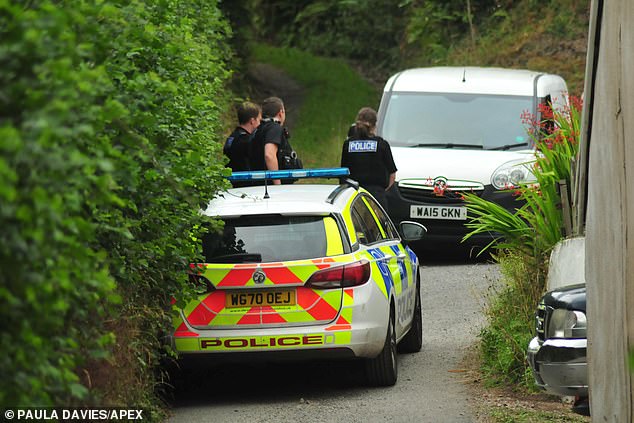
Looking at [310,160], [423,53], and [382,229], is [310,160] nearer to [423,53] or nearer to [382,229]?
[423,53]

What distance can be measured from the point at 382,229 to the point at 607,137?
418 centimetres

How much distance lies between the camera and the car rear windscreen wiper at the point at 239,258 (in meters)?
8.83

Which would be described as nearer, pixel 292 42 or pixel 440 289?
pixel 440 289

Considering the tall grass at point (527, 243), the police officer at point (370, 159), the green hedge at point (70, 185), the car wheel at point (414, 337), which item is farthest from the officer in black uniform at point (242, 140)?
the green hedge at point (70, 185)

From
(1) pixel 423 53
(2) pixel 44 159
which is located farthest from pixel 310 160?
(2) pixel 44 159

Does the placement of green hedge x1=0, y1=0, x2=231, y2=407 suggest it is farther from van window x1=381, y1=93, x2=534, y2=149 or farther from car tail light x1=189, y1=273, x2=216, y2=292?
van window x1=381, y1=93, x2=534, y2=149

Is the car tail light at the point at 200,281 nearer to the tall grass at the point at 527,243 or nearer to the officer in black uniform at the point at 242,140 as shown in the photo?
the tall grass at the point at 527,243

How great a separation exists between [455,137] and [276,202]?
787cm

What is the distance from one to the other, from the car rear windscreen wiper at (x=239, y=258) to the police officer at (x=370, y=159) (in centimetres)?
592

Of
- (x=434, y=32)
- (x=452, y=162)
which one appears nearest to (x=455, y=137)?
(x=452, y=162)

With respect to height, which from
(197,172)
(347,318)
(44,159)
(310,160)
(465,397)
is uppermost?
(44,159)

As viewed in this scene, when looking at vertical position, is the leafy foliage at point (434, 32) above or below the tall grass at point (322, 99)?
above

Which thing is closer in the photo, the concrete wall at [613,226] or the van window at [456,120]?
the concrete wall at [613,226]

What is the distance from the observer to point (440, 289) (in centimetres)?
1452
